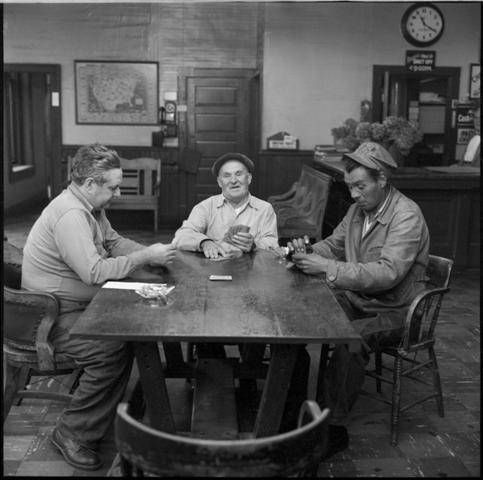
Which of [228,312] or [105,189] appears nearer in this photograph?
[228,312]

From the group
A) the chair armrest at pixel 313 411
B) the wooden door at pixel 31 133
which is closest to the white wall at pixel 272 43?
the wooden door at pixel 31 133

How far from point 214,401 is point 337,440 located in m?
0.64

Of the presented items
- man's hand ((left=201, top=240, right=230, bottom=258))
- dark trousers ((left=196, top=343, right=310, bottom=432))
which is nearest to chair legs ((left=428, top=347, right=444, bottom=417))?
dark trousers ((left=196, top=343, right=310, bottom=432))

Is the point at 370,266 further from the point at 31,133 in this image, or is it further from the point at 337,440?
the point at 31,133

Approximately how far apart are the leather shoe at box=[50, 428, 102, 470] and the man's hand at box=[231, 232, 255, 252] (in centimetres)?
137

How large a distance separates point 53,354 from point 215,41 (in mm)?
7494

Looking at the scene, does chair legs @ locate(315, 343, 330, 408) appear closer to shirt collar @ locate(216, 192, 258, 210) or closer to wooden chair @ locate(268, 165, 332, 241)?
shirt collar @ locate(216, 192, 258, 210)

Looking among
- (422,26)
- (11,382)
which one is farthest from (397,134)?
(11,382)

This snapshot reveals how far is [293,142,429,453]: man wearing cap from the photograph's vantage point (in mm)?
3254

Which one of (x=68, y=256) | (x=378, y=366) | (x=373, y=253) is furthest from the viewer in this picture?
(x=378, y=366)

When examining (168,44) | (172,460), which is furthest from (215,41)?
(172,460)

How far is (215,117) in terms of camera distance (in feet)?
32.8

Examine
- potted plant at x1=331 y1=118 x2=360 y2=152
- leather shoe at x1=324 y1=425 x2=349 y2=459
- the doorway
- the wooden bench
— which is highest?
the doorway

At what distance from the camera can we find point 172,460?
66.5 inches
